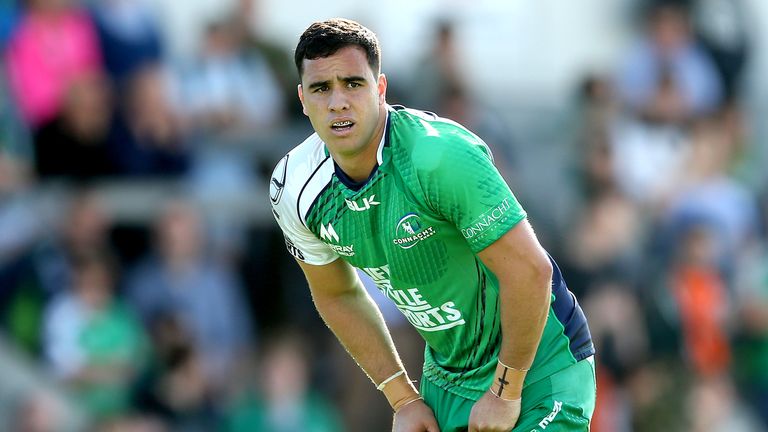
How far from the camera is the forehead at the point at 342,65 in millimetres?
4984

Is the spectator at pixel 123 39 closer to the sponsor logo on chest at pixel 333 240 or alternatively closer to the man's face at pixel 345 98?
the sponsor logo on chest at pixel 333 240

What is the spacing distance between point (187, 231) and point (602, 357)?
337 centimetres

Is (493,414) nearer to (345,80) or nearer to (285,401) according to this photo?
(345,80)

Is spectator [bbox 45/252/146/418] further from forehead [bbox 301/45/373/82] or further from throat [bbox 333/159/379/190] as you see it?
forehead [bbox 301/45/373/82]

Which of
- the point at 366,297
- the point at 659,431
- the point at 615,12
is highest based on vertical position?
the point at 366,297

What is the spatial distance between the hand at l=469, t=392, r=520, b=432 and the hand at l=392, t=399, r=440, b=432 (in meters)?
0.33

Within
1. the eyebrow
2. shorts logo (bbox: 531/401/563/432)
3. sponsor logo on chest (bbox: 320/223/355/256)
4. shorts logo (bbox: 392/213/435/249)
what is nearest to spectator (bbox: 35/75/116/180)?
sponsor logo on chest (bbox: 320/223/355/256)

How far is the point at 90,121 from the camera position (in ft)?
32.5

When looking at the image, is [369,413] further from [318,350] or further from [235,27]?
[235,27]

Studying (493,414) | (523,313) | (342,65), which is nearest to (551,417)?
(493,414)

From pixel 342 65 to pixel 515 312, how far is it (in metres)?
1.05

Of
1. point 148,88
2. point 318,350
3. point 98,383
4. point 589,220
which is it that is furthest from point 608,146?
point 98,383

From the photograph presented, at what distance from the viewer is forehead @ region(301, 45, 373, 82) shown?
498 cm

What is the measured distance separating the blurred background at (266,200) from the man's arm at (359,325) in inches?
173
